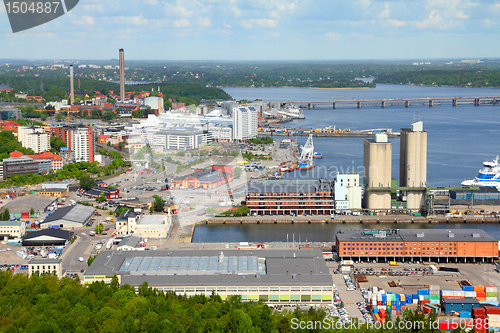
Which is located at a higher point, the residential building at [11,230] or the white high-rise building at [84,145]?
the white high-rise building at [84,145]

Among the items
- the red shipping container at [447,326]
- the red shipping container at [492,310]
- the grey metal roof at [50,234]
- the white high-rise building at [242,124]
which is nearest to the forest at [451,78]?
the white high-rise building at [242,124]

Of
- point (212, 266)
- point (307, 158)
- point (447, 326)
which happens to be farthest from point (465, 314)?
point (307, 158)

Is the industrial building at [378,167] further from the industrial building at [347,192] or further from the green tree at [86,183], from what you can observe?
the green tree at [86,183]

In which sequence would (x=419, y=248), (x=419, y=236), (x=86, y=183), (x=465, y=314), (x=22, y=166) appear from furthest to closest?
(x=22, y=166) < (x=86, y=183) < (x=419, y=236) < (x=419, y=248) < (x=465, y=314)

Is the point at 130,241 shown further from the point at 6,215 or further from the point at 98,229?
the point at 6,215

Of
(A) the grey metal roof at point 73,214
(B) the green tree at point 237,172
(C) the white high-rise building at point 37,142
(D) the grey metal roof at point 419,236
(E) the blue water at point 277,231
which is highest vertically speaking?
(C) the white high-rise building at point 37,142

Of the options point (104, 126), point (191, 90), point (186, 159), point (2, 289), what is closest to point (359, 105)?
point (191, 90)
